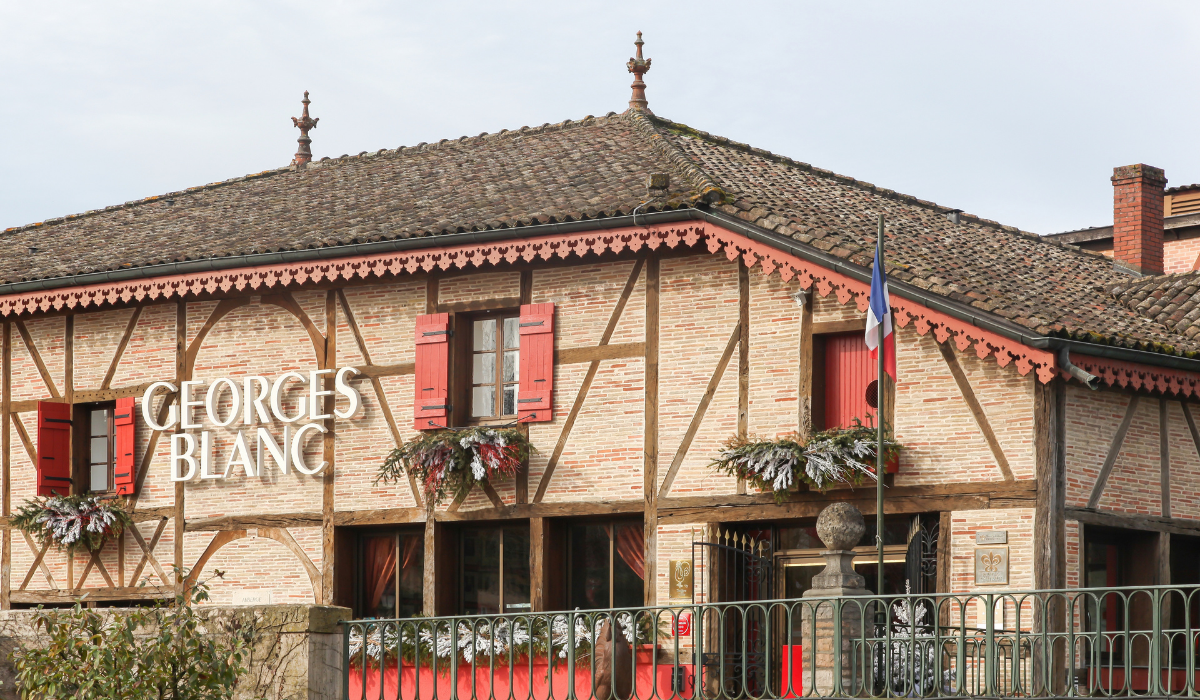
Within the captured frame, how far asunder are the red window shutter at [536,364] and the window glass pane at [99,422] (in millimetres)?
5413

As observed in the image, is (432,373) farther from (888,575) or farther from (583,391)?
(888,575)

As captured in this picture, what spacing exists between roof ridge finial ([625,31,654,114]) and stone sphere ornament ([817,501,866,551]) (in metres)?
10.6

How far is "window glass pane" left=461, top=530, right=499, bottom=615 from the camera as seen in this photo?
696 inches

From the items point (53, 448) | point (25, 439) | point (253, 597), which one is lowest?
point (253, 597)

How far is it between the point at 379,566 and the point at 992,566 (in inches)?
259

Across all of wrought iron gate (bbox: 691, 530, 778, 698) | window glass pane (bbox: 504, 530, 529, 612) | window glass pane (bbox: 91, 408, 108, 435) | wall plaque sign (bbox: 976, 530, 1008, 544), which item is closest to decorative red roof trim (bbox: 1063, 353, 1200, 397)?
wall plaque sign (bbox: 976, 530, 1008, 544)

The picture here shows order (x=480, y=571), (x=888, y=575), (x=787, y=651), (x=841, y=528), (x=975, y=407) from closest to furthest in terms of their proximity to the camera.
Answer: (x=841, y=528) < (x=787, y=651) < (x=975, y=407) < (x=888, y=575) < (x=480, y=571)

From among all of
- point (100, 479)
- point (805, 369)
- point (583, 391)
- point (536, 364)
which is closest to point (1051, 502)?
point (805, 369)

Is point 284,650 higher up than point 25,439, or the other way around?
point 25,439

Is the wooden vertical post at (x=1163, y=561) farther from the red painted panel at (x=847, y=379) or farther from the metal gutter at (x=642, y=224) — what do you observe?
the red painted panel at (x=847, y=379)

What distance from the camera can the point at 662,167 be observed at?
60.2 feet

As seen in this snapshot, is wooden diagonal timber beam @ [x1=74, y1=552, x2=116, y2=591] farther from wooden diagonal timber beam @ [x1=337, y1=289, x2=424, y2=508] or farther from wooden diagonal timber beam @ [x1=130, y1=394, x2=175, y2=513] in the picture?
wooden diagonal timber beam @ [x1=337, y1=289, x2=424, y2=508]

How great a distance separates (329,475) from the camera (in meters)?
18.1

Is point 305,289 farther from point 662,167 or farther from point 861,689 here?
point 861,689
